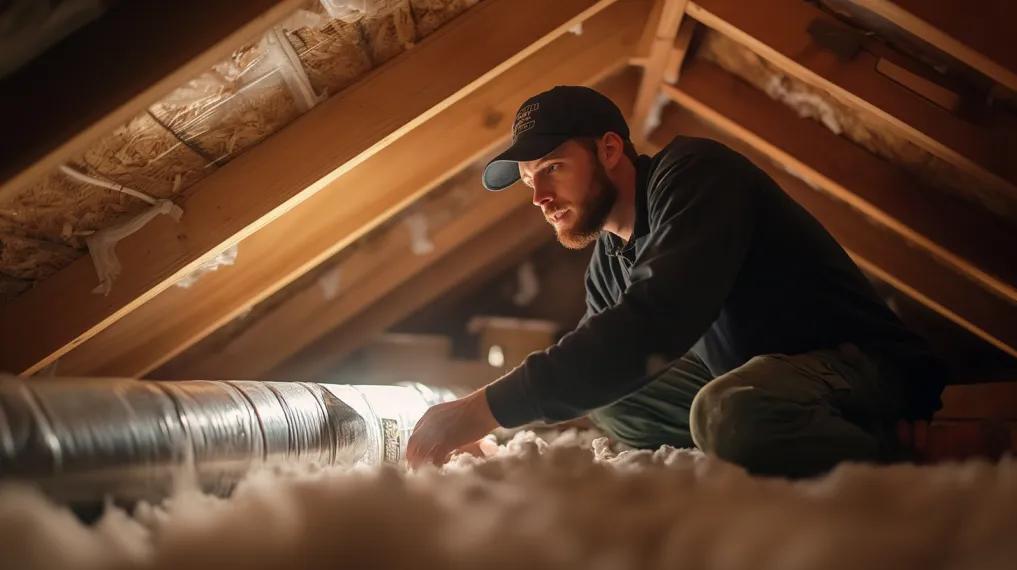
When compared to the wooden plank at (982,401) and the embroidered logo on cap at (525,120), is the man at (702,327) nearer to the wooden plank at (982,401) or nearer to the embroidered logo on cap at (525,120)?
the embroidered logo on cap at (525,120)

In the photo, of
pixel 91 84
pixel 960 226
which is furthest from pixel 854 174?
pixel 91 84

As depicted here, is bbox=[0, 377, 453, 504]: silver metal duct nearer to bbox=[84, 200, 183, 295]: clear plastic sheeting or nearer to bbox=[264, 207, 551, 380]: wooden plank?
bbox=[84, 200, 183, 295]: clear plastic sheeting

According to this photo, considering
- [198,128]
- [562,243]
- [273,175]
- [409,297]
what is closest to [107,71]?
[198,128]

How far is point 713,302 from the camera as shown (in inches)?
42.2

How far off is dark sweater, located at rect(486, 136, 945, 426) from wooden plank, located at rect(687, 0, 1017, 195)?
398mm

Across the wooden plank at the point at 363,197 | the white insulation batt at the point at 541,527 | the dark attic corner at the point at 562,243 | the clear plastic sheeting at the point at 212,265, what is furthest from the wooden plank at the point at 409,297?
the white insulation batt at the point at 541,527

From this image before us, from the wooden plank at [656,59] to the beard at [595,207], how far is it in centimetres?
52

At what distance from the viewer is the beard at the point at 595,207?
147 cm

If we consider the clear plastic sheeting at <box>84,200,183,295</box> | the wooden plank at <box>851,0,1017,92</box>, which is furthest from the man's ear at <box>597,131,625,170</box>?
the clear plastic sheeting at <box>84,200,183,295</box>

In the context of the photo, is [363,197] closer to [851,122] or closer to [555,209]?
[555,209]

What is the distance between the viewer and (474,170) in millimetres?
2484

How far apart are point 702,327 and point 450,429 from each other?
0.39m

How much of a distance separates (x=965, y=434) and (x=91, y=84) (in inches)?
55.9

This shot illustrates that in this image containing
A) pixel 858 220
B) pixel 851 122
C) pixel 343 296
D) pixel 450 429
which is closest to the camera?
pixel 450 429
